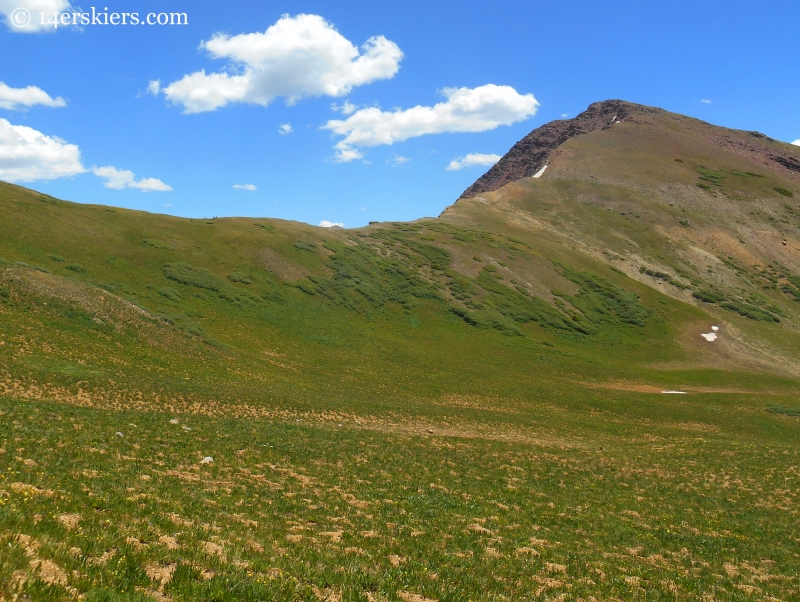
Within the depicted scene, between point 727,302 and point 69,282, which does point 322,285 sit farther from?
point 727,302

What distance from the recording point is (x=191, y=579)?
29.0 feet

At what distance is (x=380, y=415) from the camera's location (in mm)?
38625

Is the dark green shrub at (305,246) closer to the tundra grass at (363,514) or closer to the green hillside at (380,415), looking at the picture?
the green hillside at (380,415)

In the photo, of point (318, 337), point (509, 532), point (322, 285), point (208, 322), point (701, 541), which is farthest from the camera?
point (322, 285)

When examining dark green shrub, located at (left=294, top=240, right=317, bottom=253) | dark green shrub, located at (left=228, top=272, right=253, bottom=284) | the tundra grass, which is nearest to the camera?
the tundra grass

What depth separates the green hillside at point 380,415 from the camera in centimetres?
1170

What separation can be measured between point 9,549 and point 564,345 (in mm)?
73010

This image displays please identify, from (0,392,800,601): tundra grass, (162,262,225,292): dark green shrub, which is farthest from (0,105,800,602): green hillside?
(162,262,225,292): dark green shrub

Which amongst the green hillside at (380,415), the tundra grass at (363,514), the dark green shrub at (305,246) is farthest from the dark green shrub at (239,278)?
the tundra grass at (363,514)

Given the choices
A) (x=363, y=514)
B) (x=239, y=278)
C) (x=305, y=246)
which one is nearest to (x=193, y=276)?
(x=239, y=278)

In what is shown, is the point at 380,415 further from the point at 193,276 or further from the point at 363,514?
the point at 193,276

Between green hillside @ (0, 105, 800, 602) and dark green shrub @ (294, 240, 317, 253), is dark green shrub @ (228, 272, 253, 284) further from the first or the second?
dark green shrub @ (294, 240, 317, 253)

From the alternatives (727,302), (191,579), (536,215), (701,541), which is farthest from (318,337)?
(536,215)

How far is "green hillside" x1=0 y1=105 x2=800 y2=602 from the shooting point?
1170 cm
